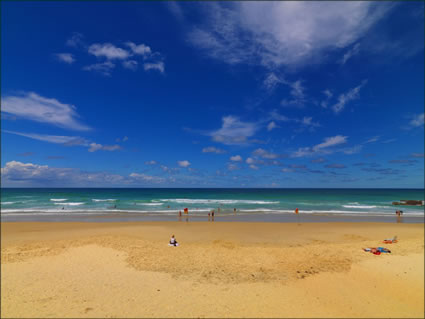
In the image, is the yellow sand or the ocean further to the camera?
the ocean

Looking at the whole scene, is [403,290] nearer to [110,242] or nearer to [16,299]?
[16,299]

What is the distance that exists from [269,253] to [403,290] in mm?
6274

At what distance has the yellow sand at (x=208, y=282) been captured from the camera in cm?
762

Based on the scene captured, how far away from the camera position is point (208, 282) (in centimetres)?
966

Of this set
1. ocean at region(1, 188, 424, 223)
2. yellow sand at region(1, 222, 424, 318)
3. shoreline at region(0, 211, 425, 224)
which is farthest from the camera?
ocean at region(1, 188, 424, 223)

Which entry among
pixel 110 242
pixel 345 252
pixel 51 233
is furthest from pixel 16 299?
pixel 51 233

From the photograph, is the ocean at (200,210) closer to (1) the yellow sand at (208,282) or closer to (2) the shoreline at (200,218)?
(2) the shoreline at (200,218)

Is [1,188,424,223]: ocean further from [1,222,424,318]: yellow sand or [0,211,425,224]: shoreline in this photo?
[1,222,424,318]: yellow sand

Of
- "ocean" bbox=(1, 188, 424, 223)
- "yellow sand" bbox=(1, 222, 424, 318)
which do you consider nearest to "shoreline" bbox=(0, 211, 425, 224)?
"ocean" bbox=(1, 188, 424, 223)

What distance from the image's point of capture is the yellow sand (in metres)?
7.62

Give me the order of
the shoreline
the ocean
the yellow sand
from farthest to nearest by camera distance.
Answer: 1. the ocean
2. the shoreline
3. the yellow sand

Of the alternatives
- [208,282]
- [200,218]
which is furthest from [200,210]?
[208,282]

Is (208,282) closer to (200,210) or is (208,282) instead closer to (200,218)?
(200,218)

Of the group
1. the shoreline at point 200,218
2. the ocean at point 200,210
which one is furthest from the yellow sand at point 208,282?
the ocean at point 200,210
